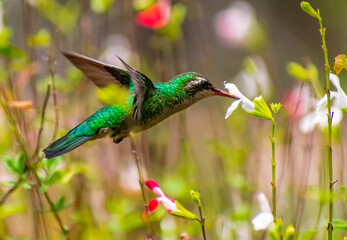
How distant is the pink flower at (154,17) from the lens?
71.6 inches

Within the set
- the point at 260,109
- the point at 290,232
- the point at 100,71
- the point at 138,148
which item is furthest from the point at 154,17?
the point at 290,232

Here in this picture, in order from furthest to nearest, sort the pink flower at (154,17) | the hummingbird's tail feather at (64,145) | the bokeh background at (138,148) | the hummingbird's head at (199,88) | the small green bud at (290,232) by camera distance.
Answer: the pink flower at (154,17) < the bokeh background at (138,148) < the hummingbird's head at (199,88) < the hummingbird's tail feather at (64,145) < the small green bud at (290,232)

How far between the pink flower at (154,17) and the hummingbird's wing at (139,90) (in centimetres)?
59

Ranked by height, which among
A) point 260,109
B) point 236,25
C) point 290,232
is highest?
point 236,25

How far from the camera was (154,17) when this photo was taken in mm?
1820

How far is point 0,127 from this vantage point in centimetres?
207

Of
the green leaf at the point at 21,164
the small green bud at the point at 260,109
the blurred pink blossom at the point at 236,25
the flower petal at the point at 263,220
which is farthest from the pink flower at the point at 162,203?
the blurred pink blossom at the point at 236,25

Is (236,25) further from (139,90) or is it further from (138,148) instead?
(139,90)

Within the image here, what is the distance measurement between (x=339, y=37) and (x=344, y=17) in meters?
1.38

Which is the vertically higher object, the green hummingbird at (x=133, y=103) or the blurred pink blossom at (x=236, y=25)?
the blurred pink blossom at (x=236, y=25)

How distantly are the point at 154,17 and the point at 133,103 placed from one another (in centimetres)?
62

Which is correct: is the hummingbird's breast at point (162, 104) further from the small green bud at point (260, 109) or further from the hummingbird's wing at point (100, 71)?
the small green bud at point (260, 109)

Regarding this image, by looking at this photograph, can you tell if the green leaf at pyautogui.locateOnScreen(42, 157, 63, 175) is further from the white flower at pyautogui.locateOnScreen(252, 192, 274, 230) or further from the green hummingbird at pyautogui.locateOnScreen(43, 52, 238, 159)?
the white flower at pyautogui.locateOnScreen(252, 192, 274, 230)

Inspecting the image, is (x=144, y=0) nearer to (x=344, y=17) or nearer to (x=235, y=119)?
(x=235, y=119)
